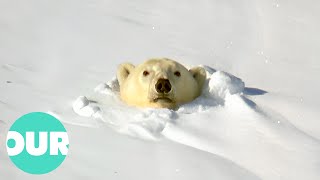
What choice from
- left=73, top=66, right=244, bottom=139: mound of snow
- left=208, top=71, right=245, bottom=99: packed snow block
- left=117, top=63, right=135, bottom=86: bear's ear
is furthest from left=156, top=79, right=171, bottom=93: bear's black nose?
left=117, top=63, right=135, bottom=86: bear's ear

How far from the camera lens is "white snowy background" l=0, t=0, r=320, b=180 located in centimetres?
443

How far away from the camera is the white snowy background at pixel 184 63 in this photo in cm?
443

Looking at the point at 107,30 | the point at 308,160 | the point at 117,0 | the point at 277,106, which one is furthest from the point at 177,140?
the point at 117,0

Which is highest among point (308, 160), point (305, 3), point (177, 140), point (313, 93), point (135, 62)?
point (305, 3)

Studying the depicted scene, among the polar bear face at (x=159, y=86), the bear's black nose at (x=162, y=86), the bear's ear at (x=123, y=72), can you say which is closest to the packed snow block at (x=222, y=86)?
the polar bear face at (x=159, y=86)

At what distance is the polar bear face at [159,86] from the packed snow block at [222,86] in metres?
0.15

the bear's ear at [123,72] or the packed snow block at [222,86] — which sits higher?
the bear's ear at [123,72]

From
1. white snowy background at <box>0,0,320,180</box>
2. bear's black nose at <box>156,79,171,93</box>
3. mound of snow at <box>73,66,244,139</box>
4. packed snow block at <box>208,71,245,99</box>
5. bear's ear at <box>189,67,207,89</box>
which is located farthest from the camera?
bear's ear at <box>189,67,207,89</box>

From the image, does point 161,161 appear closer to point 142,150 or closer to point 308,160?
Result: point 142,150

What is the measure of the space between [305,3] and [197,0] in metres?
2.00

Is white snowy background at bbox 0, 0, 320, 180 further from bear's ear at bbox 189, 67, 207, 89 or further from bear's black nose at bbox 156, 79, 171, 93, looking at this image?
bear's black nose at bbox 156, 79, 171, 93

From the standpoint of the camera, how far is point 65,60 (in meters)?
7.56

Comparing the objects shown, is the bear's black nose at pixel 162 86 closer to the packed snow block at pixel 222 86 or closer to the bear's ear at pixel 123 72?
the packed snow block at pixel 222 86

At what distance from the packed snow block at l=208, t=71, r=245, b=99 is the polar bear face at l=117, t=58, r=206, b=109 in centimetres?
15
